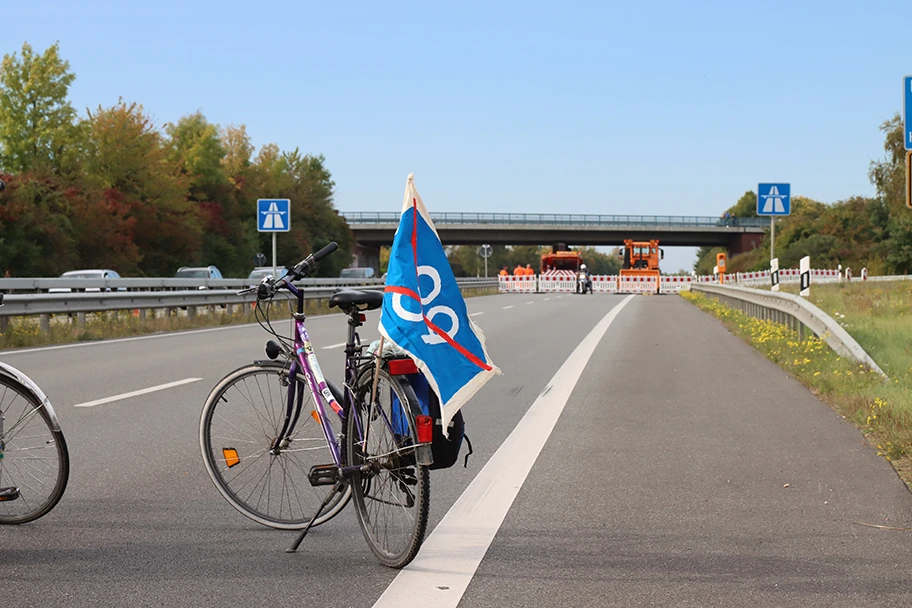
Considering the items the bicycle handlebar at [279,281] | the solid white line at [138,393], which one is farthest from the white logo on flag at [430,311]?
the solid white line at [138,393]

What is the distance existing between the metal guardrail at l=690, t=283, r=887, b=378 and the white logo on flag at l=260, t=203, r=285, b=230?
36.8ft

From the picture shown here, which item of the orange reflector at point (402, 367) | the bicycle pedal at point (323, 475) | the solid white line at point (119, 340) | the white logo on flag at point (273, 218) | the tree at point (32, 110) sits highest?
the tree at point (32, 110)

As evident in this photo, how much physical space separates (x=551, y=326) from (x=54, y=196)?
3238cm

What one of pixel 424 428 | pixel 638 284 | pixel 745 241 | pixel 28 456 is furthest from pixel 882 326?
pixel 745 241

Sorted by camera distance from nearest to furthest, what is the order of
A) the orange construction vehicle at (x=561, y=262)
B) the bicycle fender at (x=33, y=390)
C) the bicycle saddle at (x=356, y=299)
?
the bicycle saddle at (x=356, y=299)
the bicycle fender at (x=33, y=390)
the orange construction vehicle at (x=561, y=262)

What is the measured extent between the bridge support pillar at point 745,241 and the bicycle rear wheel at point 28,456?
9179 centimetres

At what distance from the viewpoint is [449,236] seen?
3556 inches

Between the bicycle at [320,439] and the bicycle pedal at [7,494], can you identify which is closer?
the bicycle at [320,439]

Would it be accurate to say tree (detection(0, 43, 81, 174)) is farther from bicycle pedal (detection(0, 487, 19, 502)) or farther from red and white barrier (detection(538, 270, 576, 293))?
bicycle pedal (detection(0, 487, 19, 502))

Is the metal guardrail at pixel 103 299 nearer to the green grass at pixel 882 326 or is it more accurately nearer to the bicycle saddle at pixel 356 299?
the green grass at pixel 882 326

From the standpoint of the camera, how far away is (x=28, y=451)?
5.09 metres

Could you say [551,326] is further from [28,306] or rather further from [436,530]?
[436,530]

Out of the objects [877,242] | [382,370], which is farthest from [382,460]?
[877,242]

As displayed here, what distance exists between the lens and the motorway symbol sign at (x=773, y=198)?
78.7 feet
